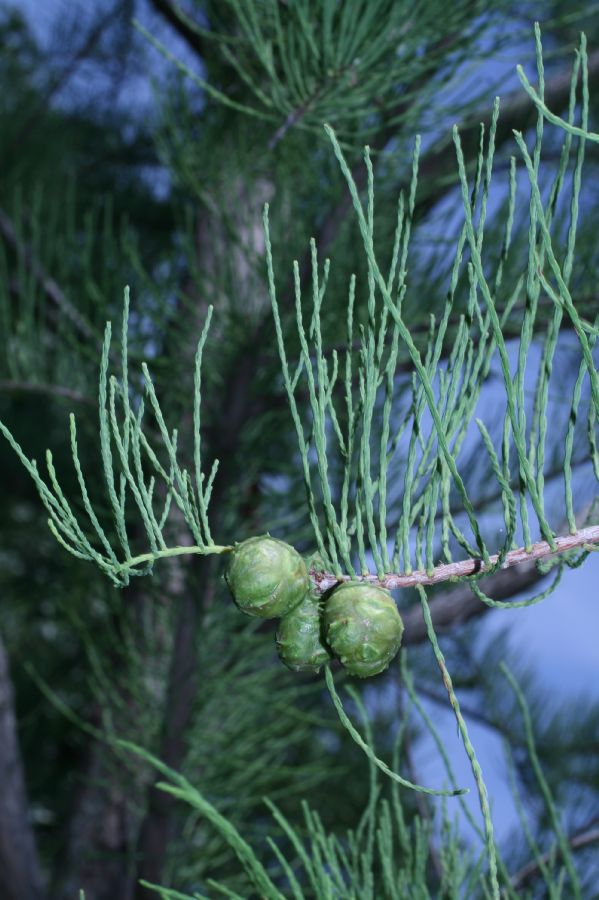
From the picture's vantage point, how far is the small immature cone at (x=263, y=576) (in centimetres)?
22

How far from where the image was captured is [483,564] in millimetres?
222

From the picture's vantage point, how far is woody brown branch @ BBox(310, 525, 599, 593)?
0.22 meters

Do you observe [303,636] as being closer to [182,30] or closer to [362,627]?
[362,627]

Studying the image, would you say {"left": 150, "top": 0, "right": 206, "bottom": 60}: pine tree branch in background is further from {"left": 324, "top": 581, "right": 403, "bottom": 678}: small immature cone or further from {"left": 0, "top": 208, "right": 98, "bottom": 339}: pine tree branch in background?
{"left": 324, "top": 581, "right": 403, "bottom": 678}: small immature cone

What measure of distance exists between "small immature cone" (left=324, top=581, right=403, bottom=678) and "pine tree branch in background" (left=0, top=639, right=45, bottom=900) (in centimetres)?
72

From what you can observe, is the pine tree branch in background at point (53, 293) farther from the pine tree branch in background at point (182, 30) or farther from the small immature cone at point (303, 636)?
the small immature cone at point (303, 636)

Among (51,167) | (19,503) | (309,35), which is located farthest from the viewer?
(19,503)

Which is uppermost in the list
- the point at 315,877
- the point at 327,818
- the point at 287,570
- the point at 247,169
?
the point at 247,169

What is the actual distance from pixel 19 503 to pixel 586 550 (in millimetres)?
1587

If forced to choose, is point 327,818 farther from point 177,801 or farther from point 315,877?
point 315,877

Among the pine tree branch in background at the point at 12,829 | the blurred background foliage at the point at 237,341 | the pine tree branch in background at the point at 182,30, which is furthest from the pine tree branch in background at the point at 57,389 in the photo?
the pine tree branch in background at the point at 182,30

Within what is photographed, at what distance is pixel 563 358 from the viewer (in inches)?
39.6

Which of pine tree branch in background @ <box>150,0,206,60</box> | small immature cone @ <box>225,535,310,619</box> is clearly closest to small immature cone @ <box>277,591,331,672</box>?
small immature cone @ <box>225,535,310,619</box>

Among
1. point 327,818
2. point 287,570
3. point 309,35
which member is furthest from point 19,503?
point 287,570
